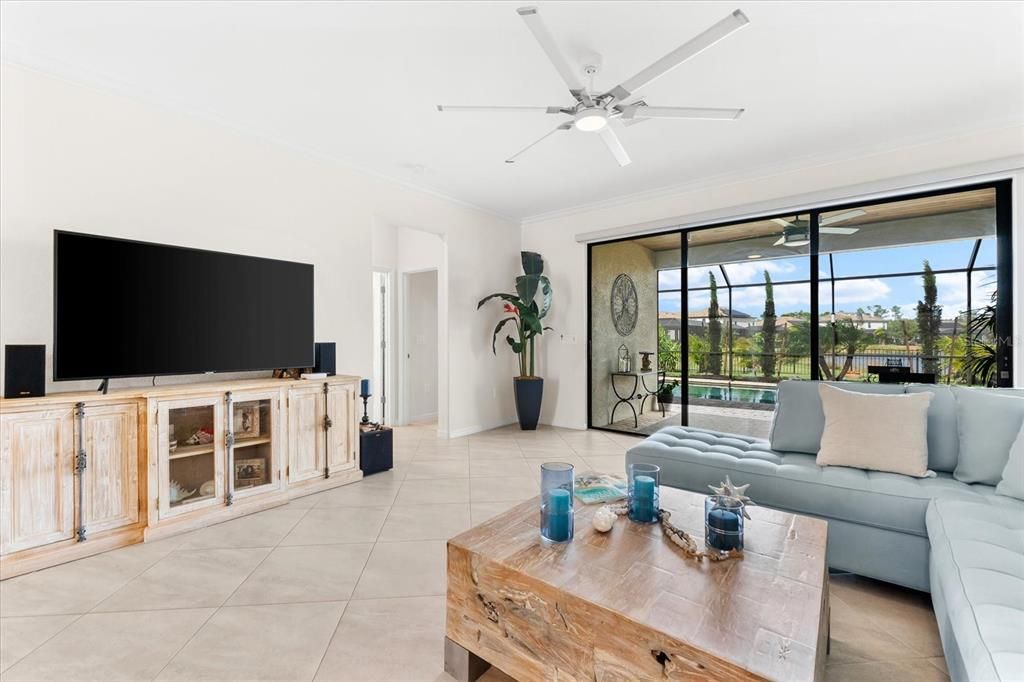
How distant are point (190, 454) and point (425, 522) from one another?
1392mm

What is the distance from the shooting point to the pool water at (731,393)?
4.20m

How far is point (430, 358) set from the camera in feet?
20.3

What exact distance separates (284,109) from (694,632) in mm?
3452

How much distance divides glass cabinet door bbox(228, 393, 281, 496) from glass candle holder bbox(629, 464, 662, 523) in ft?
7.79

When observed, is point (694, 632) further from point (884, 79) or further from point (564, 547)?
point (884, 79)

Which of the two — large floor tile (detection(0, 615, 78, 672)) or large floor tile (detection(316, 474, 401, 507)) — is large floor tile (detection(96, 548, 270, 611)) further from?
large floor tile (detection(316, 474, 401, 507))

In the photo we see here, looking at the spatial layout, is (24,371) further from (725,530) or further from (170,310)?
(725,530)

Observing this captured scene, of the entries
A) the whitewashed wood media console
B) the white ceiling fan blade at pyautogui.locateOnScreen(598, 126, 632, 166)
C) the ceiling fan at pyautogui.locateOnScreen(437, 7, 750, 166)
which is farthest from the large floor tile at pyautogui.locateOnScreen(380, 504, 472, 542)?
the white ceiling fan blade at pyautogui.locateOnScreen(598, 126, 632, 166)

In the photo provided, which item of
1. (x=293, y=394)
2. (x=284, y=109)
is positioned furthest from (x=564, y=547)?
(x=284, y=109)

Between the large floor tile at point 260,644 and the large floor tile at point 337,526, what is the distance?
611mm

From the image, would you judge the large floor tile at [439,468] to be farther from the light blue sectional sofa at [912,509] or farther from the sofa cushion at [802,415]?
the sofa cushion at [802,415]

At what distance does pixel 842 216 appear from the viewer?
3.80m

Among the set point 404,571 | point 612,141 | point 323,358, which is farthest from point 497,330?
point 404,571

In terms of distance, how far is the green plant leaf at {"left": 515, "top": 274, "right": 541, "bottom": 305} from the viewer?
5.18 m
